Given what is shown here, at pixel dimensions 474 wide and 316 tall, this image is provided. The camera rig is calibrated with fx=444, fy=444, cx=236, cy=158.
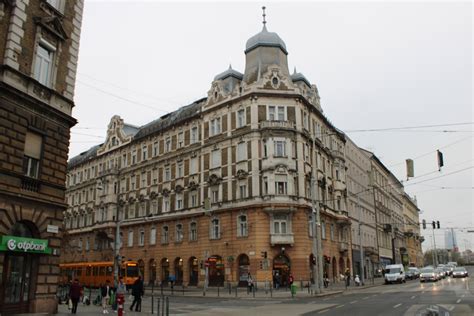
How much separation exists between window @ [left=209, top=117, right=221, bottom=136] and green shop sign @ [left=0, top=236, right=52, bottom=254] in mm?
31156

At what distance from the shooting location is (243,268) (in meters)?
42.9

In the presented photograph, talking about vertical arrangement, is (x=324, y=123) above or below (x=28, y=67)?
above

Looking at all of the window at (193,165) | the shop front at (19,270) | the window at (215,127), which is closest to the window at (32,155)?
the shop front at (19,270)

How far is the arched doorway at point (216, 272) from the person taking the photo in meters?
44.6

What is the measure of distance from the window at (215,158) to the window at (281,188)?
758 cm

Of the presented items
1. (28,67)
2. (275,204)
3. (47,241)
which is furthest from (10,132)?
(275,204)

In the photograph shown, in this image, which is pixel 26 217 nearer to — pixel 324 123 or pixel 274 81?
pixel 274 81

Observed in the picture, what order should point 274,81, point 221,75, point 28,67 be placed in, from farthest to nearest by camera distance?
point 221,75, point 274,81, point 28,67

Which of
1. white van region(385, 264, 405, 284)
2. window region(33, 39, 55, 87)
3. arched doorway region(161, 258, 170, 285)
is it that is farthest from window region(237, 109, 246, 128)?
window region(33, 39, 55, 87)

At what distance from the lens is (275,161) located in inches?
1710

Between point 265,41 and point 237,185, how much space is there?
16283 mm

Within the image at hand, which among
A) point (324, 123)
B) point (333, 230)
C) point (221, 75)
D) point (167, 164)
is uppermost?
point (221, 75)

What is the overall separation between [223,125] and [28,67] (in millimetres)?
30310

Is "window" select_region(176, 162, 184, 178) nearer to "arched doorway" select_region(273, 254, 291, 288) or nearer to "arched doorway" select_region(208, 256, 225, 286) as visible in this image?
"arched doorway" select_region(208, 256, 225, 286)
